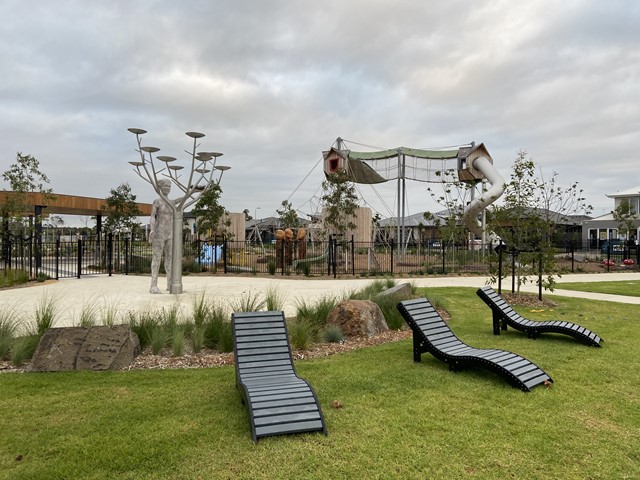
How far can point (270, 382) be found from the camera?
14.6ft

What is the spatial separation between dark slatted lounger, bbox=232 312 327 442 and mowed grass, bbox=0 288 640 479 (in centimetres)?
13

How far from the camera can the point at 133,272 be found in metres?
21.8

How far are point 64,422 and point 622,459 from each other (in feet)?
15.1

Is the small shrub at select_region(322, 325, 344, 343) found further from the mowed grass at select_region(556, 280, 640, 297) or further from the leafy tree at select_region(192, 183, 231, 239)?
the leafy tree at select_region(192, 183, 231, 239)

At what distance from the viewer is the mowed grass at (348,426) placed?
337cm

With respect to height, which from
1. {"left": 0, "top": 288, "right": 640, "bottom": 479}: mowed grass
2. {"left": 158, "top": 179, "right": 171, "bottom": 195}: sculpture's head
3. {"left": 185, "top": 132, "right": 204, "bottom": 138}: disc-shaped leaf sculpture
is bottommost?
{"left": 0, "top": 288, "right": 640, "bottom": 479}: mowed grass

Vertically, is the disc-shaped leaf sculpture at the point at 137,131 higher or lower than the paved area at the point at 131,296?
higher

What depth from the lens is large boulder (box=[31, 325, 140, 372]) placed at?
559 centimetres

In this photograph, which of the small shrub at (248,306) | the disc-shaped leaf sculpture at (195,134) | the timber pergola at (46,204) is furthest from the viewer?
the timber pergola at (46,204)

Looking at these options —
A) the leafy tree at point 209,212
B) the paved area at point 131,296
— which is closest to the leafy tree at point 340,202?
the leafy tree at point 209,212

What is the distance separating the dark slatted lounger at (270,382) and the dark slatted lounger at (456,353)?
1.96m

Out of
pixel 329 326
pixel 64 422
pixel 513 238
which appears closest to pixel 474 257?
pixel 513 238

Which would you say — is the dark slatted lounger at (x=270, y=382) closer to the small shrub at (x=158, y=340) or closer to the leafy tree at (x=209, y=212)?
the small shrub at (x=158, y=340)

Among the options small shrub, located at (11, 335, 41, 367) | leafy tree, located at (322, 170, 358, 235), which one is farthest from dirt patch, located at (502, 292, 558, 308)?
leafy tree, located at (322, 170, 358, 235)
